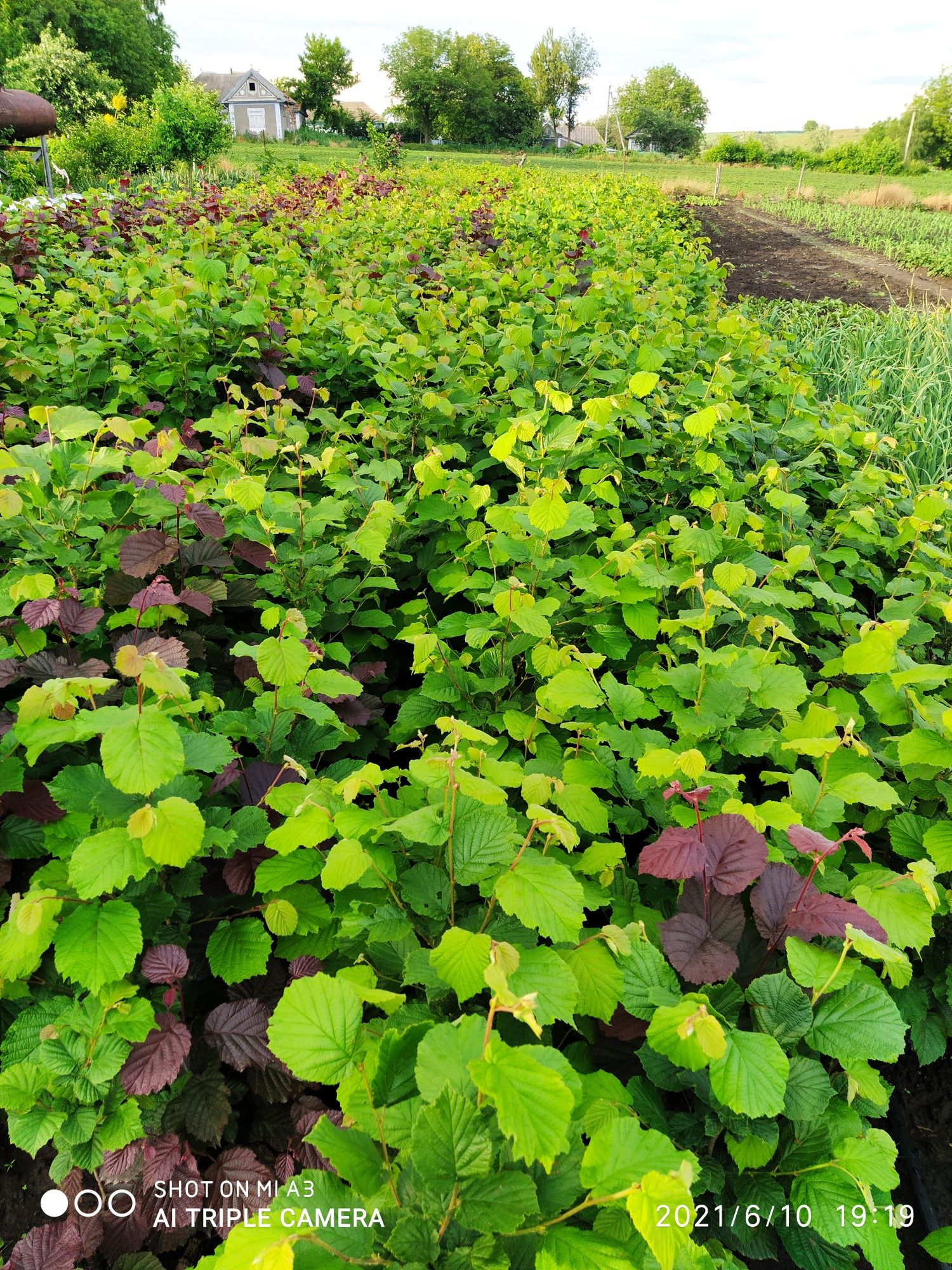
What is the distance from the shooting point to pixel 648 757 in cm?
143

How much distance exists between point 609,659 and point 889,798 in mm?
1024

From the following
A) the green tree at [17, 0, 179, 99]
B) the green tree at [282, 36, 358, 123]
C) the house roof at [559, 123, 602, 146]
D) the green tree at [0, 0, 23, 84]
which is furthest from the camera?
the house roof at [559, 123, 602, 146]

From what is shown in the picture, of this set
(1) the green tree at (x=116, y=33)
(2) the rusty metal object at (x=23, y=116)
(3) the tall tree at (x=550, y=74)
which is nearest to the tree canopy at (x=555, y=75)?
(3) the tall tree at (x=550, y=74)

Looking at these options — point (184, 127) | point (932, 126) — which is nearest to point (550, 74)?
point (932, 126)

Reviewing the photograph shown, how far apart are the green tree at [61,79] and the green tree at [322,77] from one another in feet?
123

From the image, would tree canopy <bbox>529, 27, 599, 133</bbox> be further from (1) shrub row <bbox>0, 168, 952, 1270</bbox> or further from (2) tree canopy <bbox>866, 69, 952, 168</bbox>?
(1) shrub row <bbox>0, 168, 952, 1270</bbox>

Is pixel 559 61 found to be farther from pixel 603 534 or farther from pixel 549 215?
pixel 603 534

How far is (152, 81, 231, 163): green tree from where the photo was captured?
Result: 66.7 ft

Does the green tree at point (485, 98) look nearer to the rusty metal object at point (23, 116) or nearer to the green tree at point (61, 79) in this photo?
the green tree at point (61, 79)

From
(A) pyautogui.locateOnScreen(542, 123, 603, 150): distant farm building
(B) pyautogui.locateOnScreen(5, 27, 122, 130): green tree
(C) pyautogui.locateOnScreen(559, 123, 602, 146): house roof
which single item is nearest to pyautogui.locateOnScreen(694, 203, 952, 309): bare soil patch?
(B) pyautogui.locateOnScreen(5, 27, 122, 130): green tree

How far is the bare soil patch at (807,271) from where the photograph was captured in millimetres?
11172

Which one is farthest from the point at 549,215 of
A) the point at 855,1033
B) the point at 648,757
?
the point at 855,1033

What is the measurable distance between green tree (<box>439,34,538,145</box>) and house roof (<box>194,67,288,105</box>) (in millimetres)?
15993

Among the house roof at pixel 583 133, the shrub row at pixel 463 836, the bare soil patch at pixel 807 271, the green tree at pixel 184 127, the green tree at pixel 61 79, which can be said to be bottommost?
the shrub row at pixel 463 836
